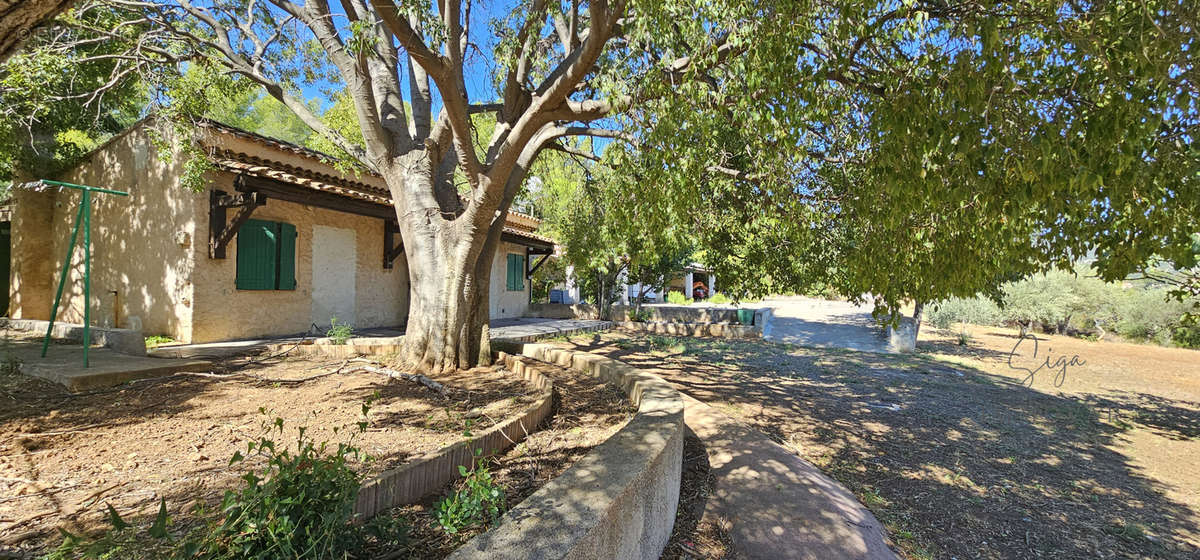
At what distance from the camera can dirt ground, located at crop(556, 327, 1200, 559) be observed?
11.5ft

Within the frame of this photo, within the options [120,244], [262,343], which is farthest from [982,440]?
[120,244]

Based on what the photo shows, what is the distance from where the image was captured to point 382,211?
9258mm

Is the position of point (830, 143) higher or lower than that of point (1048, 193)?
higher

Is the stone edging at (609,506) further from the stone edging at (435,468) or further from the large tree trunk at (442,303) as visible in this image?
the large tree trunk at (442,303)

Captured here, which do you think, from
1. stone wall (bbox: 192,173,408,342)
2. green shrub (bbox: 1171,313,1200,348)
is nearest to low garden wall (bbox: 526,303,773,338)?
stone wall (bbox: 192,173,408,342)

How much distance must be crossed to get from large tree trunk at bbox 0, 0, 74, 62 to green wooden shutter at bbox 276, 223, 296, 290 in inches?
292

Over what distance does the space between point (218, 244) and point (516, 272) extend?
8.29 m

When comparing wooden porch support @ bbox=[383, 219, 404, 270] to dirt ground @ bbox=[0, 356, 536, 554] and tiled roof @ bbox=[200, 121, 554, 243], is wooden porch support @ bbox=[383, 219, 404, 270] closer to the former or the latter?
tiled roof @ bbox=[200, 121, 554, 243]

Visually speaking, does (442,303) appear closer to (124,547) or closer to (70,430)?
(70,430)

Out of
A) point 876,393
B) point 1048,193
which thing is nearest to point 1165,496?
point 876,393

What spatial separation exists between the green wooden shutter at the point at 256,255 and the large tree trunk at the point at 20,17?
280 inches

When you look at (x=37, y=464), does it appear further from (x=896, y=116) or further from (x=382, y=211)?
(x=382, y=211)

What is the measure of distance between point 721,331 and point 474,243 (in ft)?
32.8

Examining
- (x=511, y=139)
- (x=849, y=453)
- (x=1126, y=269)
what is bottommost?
(x=849, y=453)
